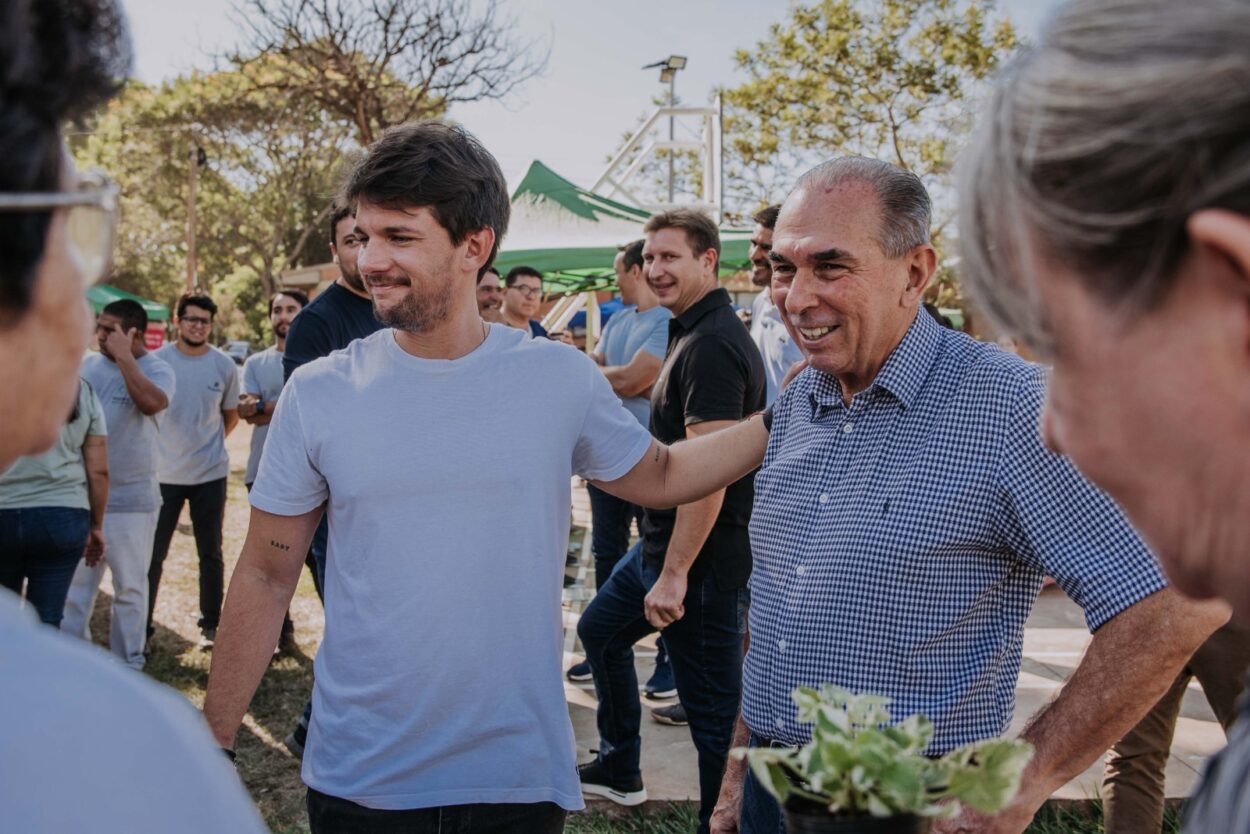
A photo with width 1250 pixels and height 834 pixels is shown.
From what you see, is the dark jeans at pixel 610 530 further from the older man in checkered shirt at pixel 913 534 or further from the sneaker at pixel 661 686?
the older man in checkered shirt at pixel 913 534

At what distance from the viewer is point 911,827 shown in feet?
3.95

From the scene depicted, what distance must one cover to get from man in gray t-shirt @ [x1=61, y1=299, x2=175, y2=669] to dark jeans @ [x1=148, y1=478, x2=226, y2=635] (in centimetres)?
66

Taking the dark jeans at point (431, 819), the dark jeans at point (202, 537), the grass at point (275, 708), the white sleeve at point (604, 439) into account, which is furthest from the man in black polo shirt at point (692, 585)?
the dark jeans at point (202, 537)

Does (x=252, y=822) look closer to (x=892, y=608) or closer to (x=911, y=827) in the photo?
(x=911, y=827)

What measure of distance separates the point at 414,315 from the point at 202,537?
549cm

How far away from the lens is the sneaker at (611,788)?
466 cm

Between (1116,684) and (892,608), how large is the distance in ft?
1.38

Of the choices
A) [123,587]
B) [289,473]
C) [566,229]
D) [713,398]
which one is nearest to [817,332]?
[289,473]

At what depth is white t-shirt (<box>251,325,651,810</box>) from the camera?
241 cm

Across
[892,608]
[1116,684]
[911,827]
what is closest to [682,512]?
[892,608]

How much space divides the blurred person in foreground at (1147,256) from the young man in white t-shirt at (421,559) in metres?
1.65

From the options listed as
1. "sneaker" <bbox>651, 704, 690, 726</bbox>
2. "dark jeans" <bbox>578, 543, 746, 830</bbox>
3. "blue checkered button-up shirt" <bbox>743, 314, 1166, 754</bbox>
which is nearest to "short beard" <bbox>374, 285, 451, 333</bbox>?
"blue checkered button-up shirt" <bbox>743, 314, 1166, 754</bbox>

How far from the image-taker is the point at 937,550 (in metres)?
2.09

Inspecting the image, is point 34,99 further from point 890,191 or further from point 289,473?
point 890,191
